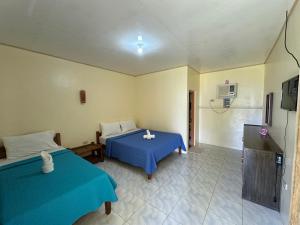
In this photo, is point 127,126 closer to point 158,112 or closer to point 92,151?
point 158,112

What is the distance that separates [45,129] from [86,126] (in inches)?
35.1

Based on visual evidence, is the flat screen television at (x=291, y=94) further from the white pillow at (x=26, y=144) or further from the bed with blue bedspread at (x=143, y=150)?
the white pillow at (x=26, y=144)

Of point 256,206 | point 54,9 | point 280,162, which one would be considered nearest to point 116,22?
point 54,9

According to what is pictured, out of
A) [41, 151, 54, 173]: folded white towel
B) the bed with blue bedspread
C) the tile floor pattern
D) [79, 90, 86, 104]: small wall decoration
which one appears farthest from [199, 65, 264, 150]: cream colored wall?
[41, 151, 54, 173]: folded white towel

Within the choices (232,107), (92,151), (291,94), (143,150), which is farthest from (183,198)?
(232,107)

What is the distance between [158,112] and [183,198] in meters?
2.72

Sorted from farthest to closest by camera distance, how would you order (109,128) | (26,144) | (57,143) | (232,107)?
(232,107)
(109,128)
(57,143)
(26,144)

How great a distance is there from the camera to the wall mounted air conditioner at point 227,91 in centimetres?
407

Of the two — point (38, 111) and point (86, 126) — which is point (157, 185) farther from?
point (38, 111)

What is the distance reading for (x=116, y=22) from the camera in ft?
5.72

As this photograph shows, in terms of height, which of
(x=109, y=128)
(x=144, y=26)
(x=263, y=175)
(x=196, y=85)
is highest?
(x=144, y=26)

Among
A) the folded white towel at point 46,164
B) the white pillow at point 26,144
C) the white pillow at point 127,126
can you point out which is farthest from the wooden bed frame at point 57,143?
the white pillow at point 127,126

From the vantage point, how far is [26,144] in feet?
7.86

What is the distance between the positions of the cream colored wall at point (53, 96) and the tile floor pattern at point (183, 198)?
1.32 m
